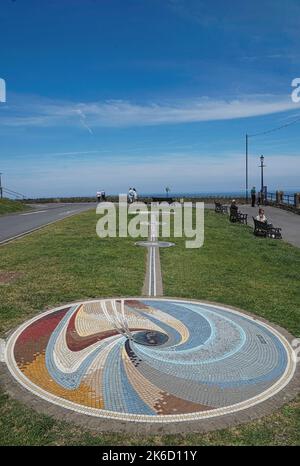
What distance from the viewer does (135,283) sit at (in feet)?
32.3

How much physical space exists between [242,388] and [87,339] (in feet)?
8.21

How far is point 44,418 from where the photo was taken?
4.26m

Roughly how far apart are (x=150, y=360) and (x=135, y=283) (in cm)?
430

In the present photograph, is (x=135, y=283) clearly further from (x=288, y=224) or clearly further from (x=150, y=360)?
(x=288, y=224)

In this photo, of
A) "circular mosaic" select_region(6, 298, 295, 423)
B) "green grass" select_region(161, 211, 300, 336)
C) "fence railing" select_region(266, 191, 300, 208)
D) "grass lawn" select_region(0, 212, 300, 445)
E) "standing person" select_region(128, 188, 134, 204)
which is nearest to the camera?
"grass lawn" select_region(0, 212, 300, 445)

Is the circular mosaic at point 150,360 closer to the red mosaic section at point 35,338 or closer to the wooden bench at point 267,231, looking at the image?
the red mosaic section at point 35,338

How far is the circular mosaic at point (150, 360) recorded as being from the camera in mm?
4605

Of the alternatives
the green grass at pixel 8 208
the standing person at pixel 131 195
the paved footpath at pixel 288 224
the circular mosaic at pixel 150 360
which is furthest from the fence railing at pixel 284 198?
the circular mosaic at pixel 150 360

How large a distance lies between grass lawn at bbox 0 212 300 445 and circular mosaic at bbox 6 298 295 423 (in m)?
0.38

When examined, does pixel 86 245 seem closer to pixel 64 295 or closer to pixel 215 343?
pixel 64 295

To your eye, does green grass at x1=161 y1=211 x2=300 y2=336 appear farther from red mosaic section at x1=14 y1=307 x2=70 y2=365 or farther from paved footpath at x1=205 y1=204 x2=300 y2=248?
red mosaic section at x1=14 y1=307 x2=70 y2=365

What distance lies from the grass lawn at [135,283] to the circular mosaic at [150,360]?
1.25ft

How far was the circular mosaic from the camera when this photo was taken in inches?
181

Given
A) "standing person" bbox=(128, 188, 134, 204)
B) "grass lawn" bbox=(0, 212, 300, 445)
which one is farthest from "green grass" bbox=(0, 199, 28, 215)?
"grass lawn" bbox=(0, 212, 300, 445)
